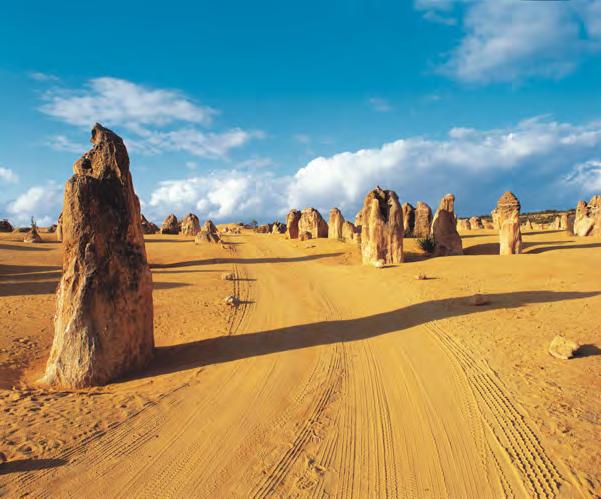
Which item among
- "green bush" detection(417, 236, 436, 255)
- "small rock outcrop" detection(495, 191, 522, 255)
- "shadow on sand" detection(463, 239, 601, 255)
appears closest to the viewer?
"small rock outcrop" detection(495, 191, 522, 255)

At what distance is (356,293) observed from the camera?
46.5ft

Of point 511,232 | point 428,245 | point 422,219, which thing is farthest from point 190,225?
point 511,232

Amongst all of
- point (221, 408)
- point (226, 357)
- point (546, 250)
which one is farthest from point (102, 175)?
point (546, 250)

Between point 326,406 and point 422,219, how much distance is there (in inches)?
1145

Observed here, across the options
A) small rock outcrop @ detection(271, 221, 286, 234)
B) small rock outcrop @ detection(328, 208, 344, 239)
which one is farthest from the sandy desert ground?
small rock outcrop @ detection(271, 221, 286, 234)

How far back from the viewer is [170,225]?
50906 mm

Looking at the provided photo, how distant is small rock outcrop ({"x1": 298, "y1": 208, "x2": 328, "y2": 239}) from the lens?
3862 centimetres

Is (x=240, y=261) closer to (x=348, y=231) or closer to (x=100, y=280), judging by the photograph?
(x=348, y=231)

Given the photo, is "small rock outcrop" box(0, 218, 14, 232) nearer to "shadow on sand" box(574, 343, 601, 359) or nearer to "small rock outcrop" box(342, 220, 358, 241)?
"small rock outcrop" box(342, 220, 358, 241)

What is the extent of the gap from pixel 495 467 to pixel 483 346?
4.23m

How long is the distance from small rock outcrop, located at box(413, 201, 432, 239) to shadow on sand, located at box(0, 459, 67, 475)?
1220 inches

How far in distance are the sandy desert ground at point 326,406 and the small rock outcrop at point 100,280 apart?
18.0 inches

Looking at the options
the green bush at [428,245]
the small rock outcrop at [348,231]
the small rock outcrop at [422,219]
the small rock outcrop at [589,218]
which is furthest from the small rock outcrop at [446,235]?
the small rock outcrop at [589,218]

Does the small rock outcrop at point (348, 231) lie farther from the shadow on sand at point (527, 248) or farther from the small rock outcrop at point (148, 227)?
the small rock outcrop at point (148, 227)
